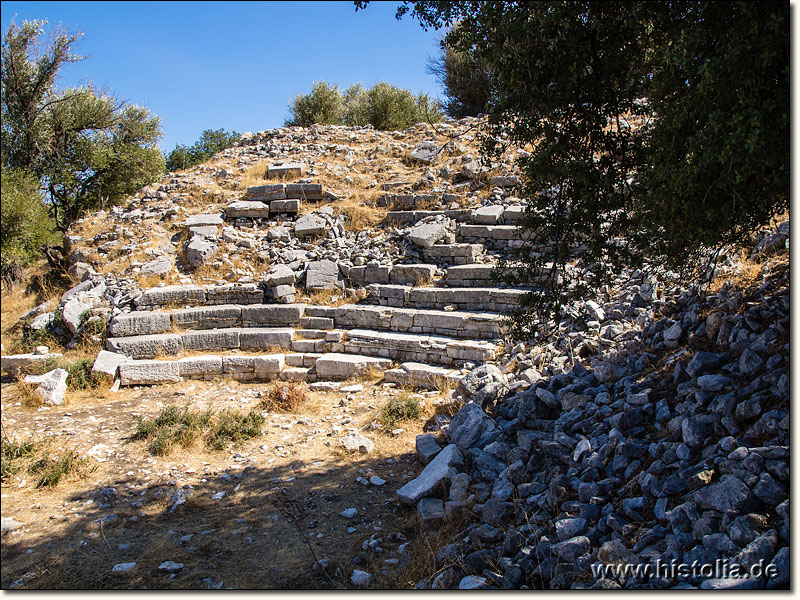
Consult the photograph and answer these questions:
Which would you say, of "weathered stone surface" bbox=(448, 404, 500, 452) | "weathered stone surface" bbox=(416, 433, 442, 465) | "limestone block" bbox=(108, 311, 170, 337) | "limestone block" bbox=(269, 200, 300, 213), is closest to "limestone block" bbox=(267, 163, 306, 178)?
"limestone block" bbox=(269, 200, 300, 213)

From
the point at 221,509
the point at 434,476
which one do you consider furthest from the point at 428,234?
the point at 221,509

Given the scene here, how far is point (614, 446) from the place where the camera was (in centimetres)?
457

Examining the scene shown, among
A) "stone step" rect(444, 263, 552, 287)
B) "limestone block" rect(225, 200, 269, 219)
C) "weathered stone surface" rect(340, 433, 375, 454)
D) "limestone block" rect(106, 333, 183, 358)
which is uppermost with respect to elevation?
"limestone block" rect(225, 200, 269, 219)

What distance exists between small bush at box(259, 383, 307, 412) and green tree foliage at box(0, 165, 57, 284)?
5917 millimetres

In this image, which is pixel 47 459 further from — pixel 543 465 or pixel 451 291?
pixel 451 291

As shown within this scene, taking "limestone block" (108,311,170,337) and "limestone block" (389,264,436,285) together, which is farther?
"limestone block" (389,264,436,285)

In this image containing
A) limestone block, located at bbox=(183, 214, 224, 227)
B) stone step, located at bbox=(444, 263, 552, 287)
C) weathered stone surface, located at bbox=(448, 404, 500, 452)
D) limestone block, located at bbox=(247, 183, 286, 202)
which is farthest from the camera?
limestone block, located at bbox=(247, 183, 286, 202)

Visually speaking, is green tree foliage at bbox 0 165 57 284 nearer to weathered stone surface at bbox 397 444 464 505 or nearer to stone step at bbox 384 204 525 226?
stone step at bbox 384 204 525 226

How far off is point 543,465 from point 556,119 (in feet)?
9.75

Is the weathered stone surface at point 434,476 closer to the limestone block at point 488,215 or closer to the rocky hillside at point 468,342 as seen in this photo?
the rocky hillside at point 468,342

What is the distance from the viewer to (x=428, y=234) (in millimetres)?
11844

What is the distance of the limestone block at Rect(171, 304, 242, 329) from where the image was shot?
10.9 metres

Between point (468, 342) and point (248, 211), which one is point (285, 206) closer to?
point (248, 211)

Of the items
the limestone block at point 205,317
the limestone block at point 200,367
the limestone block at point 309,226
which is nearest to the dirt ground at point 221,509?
the limestone block at point 200,367
